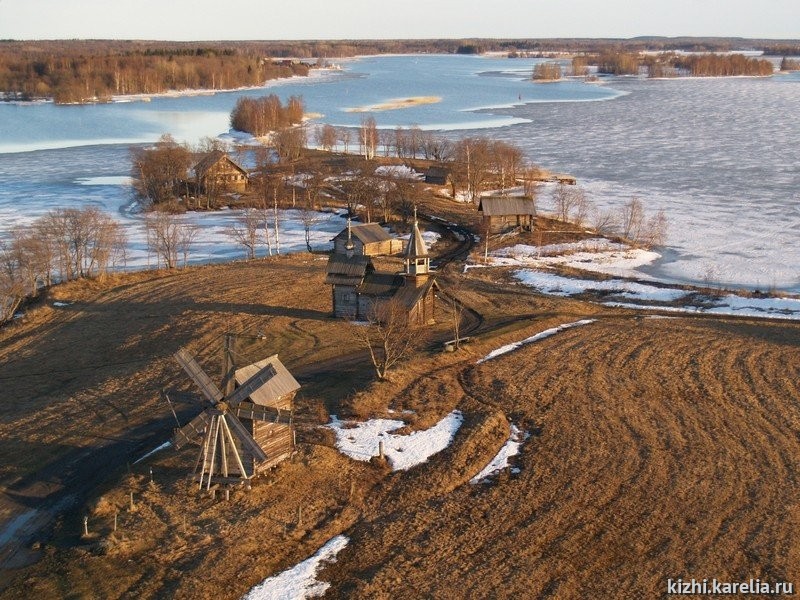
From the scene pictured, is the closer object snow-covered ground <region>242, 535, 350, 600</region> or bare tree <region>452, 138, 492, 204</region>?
snow-covered ground <region>242, 535, 350, 600</region>

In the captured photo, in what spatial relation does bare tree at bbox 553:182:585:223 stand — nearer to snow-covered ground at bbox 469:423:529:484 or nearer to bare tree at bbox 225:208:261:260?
bare tree at bbox 225:208:261:260

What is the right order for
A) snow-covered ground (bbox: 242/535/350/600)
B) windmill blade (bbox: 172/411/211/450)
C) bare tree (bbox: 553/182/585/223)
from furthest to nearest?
1. bare tree (bbox: 553/182/585/223)
2. windmill blade (bbox: 172/411/211/450)
3. snow-covered ground (bbox: 242/535/350/600)

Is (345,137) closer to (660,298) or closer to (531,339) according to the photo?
(660,298)

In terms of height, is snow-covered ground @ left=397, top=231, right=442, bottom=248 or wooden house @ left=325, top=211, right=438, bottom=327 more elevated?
wooden house @ left=325, top=211, right=438, bottom=327

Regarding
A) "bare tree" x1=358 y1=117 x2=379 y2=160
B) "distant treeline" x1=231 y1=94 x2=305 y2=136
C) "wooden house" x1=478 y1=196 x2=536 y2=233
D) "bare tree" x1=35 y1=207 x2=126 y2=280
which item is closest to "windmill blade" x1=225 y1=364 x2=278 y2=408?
"bare tree" x1=35 y1=207 x2=126 y2=280

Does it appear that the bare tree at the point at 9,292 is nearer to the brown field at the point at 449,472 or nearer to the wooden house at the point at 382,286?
the brown field at the point at 449,472

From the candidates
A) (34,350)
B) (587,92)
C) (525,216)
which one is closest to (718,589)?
(34,350)

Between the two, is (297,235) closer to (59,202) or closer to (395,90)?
(59,202)

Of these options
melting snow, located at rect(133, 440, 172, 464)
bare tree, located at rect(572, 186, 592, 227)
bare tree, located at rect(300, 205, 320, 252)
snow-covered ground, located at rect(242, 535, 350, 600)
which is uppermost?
snow-covered ground, located at rect(242, 535, 350, 600)

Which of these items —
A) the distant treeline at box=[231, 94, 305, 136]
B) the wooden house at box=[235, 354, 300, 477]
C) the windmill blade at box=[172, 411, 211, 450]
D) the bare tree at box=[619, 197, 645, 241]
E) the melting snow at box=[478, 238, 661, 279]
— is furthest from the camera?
the distant treeline at box=[231, 94, 305, 136]
